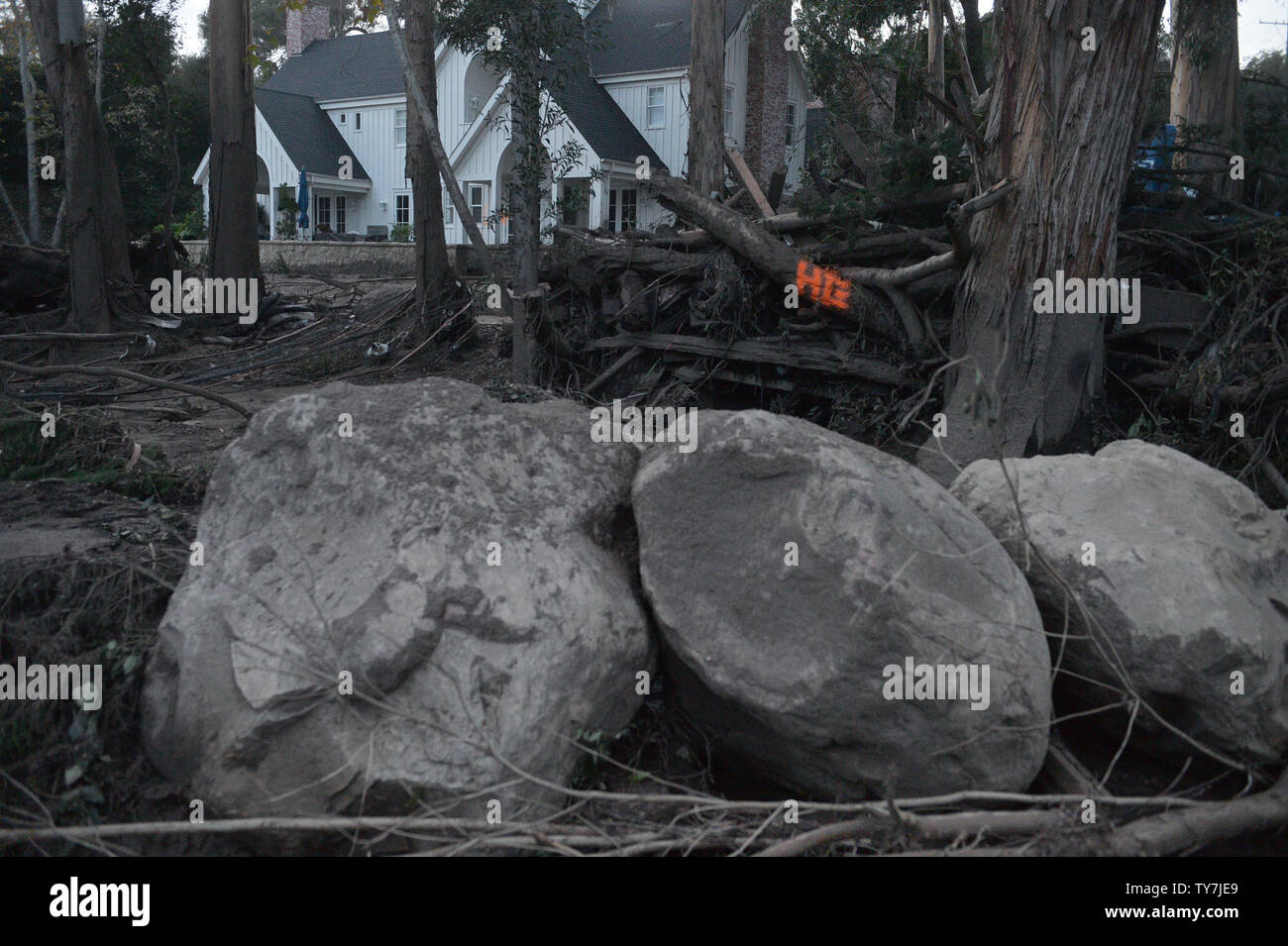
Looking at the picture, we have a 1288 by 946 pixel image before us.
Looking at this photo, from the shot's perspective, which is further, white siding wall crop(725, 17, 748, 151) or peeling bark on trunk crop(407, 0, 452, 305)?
white siding wall crop(725, 17, 748, 151)

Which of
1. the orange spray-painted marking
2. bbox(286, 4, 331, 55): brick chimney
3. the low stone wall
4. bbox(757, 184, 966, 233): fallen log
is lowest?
the orange spray-painted marking

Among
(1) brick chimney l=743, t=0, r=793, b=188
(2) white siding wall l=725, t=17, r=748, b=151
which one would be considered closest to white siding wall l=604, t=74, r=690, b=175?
(2) white siding wall l=725, t=17, r=748, b=151

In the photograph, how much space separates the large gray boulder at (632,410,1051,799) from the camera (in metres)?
3.56

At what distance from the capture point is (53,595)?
439cm

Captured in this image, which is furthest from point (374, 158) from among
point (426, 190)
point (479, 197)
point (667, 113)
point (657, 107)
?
point (426, 190)

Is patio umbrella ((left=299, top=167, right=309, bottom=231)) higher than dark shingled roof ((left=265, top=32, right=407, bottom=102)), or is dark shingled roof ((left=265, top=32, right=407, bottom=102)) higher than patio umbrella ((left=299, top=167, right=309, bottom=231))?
dark shingled roof ((left=265, top=32, right=407, bottom=102))

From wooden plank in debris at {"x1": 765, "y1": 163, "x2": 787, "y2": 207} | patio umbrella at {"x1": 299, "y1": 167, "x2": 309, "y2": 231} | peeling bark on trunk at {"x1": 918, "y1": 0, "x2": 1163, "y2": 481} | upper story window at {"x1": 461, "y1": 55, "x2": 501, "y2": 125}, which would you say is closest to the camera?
peeling bark on trunk at {"x1": 918, "y1": 0, "x2": 1163, "y2": 481}

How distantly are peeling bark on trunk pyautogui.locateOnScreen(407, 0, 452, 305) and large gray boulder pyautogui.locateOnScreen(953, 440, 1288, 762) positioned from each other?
29.2ft

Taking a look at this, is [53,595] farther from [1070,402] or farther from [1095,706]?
[1070,402]

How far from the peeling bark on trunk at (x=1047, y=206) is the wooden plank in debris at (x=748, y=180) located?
7.89 feet

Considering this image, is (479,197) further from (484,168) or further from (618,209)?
(618,209)

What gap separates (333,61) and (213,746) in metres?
32.5

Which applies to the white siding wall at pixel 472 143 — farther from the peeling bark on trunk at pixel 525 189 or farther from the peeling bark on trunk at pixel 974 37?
the peeling bark on trunk at pixel 974 37

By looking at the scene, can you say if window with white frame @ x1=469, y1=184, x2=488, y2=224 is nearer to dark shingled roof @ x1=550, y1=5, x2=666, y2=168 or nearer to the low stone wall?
dark shingled roof @ x1=550, y1=5, x2=666, y2=168
